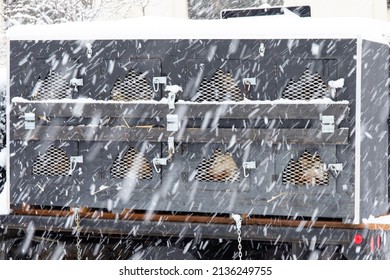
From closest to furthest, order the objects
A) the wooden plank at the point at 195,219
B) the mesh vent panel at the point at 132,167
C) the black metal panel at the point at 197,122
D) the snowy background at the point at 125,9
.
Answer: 1. the black metal panel at the point at 197,122
2. the wooden plank at the point at 195,219
3. the mesh vent panel at the point at 132,167
4. the snowy background at the point at 125,9

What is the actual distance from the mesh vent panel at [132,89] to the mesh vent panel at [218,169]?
59 cm

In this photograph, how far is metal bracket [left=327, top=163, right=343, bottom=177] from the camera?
18.7 ft

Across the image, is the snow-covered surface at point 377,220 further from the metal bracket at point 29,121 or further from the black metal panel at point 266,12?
the metal bracket at point 29,121

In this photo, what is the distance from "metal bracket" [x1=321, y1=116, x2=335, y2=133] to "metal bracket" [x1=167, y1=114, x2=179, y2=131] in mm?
970

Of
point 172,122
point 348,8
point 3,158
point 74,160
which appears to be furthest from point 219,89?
point 348,8

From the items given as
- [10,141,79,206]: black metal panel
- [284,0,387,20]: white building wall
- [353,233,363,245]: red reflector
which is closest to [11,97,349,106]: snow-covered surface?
[10,141,79,206]: black metal panel

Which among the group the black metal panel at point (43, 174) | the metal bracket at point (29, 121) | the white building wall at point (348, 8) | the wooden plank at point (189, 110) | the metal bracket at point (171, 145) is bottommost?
the black metal panel at point (43, 174)

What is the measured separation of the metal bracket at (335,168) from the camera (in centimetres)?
571

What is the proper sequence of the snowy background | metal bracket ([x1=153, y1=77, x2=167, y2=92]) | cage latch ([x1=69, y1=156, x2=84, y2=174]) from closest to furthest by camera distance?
1. metal bracket ([x1=153, y1=77, x2=167, y2=92])
2. cage latch ([x1=69, y1=156, x2=84, y2=174])
3. the snowy background

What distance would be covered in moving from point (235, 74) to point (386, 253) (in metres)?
1.67

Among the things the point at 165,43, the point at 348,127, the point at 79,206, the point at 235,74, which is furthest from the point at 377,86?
the point at 79,206

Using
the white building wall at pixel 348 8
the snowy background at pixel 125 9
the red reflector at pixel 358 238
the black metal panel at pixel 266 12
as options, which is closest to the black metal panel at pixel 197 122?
the red reflector at pixel 358 238

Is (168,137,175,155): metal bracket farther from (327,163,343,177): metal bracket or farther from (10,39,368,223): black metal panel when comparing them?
(327,163,343,177): metal bracket

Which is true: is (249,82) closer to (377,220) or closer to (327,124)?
(327,124)
